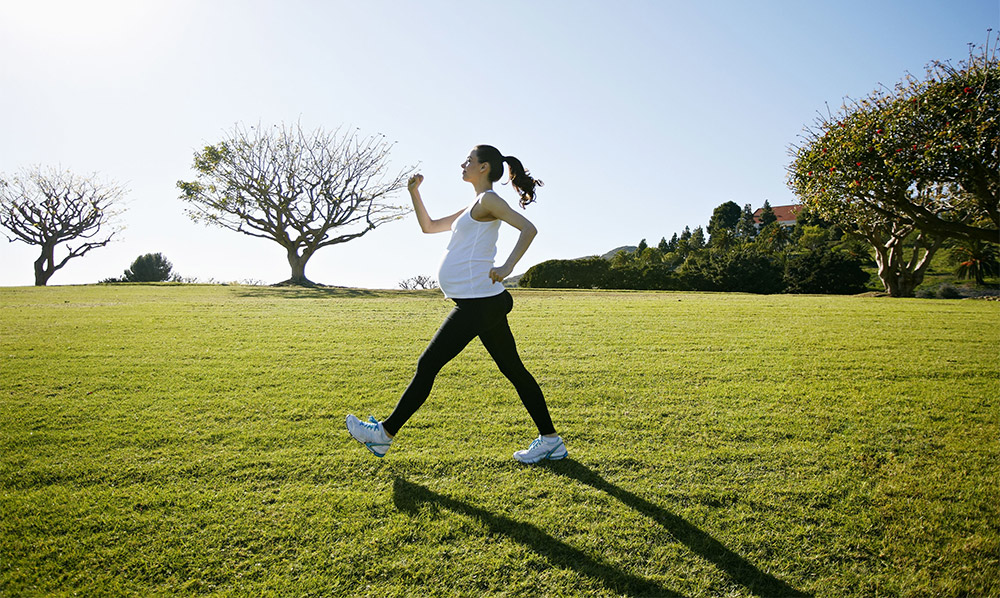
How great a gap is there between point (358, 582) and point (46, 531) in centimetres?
180

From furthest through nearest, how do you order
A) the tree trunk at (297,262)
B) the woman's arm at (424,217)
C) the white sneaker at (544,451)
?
the tree trunk at (297,262) < the woman's arm at (424,217) < the white sneaker at (544,451)

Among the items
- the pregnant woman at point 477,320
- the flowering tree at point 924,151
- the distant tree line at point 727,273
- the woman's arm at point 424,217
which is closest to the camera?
the pregnant woman at point 477,320

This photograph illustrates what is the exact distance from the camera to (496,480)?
11.1 ft

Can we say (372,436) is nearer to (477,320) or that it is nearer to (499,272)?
(477,320)

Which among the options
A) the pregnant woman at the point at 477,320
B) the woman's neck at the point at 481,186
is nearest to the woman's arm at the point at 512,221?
the pregnant woman at the point at 477,320

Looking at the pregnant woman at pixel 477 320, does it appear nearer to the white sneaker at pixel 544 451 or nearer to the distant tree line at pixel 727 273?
the white sneaker at pixel 544 451

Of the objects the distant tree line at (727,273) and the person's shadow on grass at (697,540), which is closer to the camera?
the person's shadow on grass at (697,540)

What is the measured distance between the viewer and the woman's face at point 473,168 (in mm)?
3881

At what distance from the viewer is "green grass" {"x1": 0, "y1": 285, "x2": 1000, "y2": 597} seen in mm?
2504

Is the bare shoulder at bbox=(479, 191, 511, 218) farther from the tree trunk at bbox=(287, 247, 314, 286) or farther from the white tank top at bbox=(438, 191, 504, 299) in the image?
the tree trunk at bbox=(287, 247, 314, 286)

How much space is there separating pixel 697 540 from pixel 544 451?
1.20 m

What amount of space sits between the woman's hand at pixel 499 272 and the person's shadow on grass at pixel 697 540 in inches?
53.8

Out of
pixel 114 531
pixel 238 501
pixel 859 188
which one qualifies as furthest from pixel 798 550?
pixel 859 188

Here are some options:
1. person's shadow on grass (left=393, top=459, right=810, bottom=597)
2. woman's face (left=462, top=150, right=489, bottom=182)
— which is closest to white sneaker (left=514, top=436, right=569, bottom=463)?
person's shadow on grass (left=393, top=459, right=810, bottom=597)
